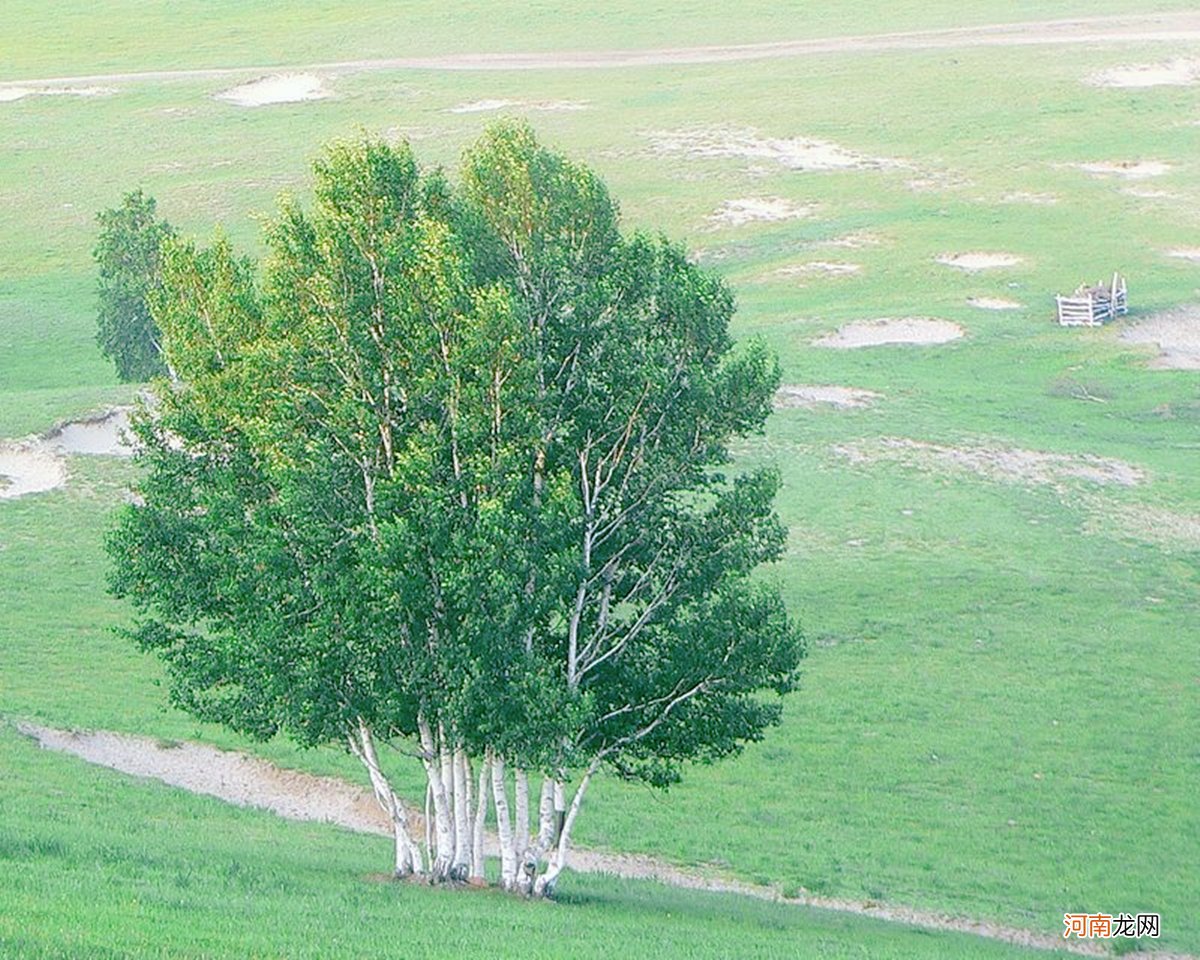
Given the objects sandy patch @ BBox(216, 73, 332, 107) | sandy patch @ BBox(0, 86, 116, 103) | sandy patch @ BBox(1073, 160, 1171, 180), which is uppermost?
sandy patch @ BBox(0, 86, 116, 103)

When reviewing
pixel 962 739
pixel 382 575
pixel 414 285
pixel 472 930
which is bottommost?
pixel 962 739

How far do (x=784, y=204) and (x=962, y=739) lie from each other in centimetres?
5678

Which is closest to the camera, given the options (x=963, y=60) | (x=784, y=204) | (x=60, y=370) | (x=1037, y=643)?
(x=1037, y=643)

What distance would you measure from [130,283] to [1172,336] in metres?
41.5

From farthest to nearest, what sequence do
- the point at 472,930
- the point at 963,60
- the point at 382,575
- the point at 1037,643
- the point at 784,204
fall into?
the point at 963,60 → the point at 784,204 → the point at 1037,643 → the point at 382,575 → the point at 472,930

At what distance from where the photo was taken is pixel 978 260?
8625 centimetres

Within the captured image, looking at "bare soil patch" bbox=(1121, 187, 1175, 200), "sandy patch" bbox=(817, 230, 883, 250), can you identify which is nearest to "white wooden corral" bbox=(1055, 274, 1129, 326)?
"sandy patch" bbox=(817, 230, 883, 250)

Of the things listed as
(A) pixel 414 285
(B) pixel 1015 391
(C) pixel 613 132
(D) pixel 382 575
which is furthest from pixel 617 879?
(C) pixel 613 132

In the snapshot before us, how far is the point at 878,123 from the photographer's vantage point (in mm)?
107625

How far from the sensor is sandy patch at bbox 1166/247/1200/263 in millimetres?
85750

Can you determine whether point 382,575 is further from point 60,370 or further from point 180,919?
point 60,370

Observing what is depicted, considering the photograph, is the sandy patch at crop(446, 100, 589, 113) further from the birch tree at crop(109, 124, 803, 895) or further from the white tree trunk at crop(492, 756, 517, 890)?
the white tree trunk at crop(492, 756, 517, 890)

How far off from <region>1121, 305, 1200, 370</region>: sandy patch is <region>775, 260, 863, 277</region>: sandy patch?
13955 millimetres

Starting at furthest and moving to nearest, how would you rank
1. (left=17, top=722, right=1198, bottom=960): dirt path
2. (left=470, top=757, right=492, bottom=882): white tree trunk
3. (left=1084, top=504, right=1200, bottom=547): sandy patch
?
(left=1084, top=504, right=1200, bottom=547): sandy patch → (left=17, top=722, right=1198, bottom=960): dirt path → (left=470, top=757, right=492, bottom=882): white tree trunk
